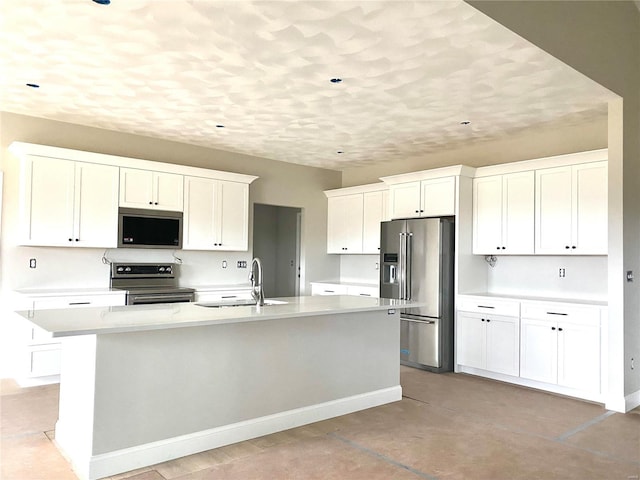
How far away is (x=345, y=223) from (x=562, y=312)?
345cm

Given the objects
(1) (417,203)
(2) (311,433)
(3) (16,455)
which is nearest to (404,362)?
(1) (417,203)

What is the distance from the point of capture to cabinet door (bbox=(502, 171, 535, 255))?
4980 mm

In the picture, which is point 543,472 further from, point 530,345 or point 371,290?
point 371,290

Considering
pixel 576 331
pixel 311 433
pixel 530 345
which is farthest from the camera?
pixel 530 345

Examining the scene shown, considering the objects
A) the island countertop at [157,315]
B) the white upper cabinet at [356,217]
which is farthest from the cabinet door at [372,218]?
the island countertop at [157,315]

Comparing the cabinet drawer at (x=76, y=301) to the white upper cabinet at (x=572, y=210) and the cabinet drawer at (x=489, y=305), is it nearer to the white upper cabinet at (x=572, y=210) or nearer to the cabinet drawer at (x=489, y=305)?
the cabinet drawer at (x=489, y=305)

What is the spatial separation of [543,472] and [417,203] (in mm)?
3495

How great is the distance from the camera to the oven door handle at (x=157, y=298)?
4938 millimetres

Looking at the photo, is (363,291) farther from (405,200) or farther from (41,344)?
(41,344)

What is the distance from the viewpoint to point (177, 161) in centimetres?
589

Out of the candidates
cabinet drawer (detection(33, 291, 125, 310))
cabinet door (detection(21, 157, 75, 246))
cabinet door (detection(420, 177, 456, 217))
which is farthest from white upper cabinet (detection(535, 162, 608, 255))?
cabinet door (detection(21, 157, 75, 246))

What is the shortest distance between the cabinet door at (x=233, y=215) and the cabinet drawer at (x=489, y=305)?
9.00ft

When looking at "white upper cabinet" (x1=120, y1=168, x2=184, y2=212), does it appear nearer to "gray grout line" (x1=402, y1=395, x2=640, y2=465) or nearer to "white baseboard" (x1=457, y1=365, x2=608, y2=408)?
"gray grout line" (x1=402, y1=395, x2=640, y2=465)

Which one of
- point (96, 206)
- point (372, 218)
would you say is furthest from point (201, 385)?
point (372, 218)
